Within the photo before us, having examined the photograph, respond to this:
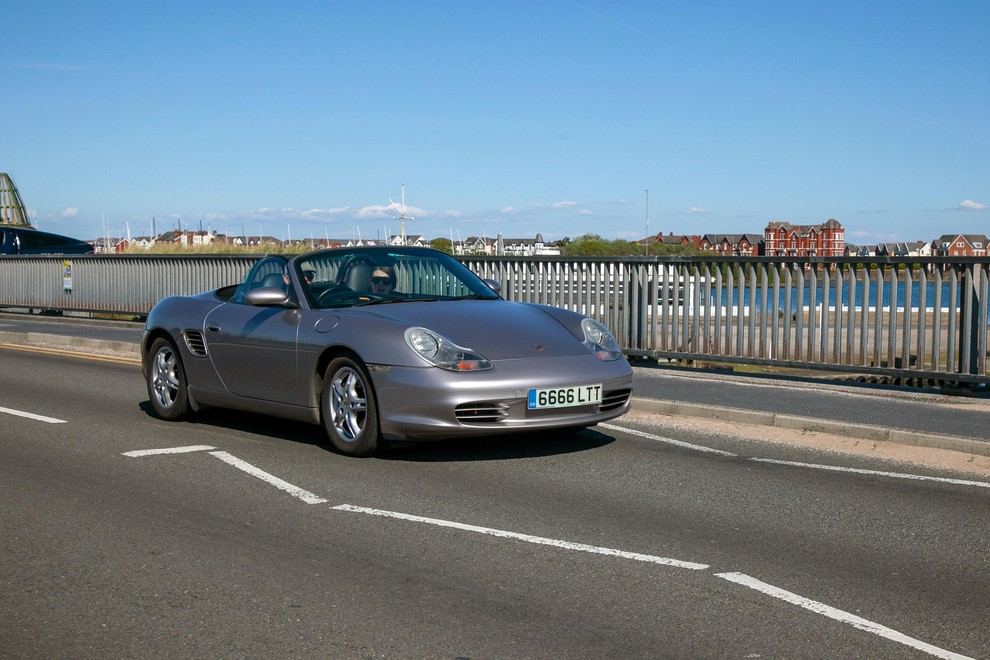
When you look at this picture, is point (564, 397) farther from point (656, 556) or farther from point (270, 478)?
point (656, 556)

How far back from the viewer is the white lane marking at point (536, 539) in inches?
202

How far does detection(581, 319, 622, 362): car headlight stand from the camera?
26.1ft

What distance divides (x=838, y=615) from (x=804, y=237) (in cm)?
13834

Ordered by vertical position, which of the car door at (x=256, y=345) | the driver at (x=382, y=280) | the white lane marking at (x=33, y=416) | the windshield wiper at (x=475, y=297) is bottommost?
the white lane marking at (x=33, y=416)

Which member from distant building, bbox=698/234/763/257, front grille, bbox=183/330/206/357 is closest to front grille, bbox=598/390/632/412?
front grille, bbox=183/330/206/357

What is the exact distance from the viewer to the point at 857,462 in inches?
309

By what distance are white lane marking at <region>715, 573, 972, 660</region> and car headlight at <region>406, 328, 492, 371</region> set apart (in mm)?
2771

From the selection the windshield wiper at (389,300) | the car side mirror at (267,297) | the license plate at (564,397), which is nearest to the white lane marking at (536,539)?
the license plate at (564,397)

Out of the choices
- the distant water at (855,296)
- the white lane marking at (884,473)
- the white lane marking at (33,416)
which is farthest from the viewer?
the distant water at (855,296)

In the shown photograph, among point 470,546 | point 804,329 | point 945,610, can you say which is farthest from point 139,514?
point 804,329

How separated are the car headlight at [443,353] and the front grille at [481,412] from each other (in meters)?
0.23

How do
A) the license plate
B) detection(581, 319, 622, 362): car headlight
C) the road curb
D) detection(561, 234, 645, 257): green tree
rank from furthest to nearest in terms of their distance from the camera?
A: detection(561, 234, 645, 257): green tree → the road curb → detection(581, 319, 622, 362): car headlight → the license plate

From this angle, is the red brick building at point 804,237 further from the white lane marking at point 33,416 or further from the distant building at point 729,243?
the white lane marking at point 33,416

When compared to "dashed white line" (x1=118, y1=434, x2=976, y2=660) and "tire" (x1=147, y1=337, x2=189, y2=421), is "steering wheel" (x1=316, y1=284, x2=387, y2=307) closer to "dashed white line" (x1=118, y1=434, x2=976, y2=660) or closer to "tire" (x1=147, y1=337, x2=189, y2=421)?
"dashed white line" (x1=118, y1=434, x2=976, y2=660)
